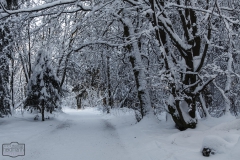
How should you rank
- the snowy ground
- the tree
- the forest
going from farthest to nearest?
1. the tree
2. the forest
3. the snowy ground

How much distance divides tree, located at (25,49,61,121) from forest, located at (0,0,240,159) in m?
0.06

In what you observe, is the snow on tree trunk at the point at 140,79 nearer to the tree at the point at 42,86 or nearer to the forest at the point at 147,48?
the forest at the point at 147,48

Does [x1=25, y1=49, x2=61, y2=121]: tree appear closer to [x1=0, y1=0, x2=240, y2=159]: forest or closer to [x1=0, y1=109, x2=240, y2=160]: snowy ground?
[x1=0, y1=0, x2=240, y2=159]: forest

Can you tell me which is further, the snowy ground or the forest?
the forest

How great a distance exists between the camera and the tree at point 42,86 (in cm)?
1586

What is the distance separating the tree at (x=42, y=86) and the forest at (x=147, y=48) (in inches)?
2.5

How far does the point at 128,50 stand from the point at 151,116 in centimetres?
343

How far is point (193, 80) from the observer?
8453mm

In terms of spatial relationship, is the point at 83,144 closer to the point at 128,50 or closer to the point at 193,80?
the point at 193,80

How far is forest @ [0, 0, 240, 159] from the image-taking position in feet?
24.7

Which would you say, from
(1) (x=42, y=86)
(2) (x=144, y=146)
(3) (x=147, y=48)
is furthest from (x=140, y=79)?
(1) (x=42, y=86)

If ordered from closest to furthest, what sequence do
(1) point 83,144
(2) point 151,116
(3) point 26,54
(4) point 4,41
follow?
(1) point 83,144 < (2) point 151,116 < (4) point 4,41 < (3) point 26,54

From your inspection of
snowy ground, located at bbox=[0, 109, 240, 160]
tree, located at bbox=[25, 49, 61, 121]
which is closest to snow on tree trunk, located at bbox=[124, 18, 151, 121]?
snowy ground, located at bbox=[0, 109, 240, 160]

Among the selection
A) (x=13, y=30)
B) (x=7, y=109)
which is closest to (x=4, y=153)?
(x=13, y=30)
